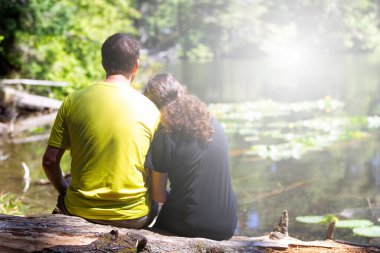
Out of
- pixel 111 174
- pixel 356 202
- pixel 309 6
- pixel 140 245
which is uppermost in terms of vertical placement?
pixel 309 6

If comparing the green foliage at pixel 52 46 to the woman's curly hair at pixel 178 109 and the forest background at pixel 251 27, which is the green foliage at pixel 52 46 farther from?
the forest background at pixel 251 27

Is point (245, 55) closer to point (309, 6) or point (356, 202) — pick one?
point (309, 6)

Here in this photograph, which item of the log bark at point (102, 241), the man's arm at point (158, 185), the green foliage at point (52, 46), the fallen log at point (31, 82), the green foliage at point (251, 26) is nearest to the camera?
the log bark at point (102, 241)

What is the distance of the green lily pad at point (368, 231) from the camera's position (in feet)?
13.1

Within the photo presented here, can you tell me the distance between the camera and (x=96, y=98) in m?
2.53

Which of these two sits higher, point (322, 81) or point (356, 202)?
point (322, 81)

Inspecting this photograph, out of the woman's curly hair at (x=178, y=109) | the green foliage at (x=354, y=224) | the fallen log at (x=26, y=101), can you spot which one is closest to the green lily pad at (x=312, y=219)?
the green foliage at (x=354, y=224)

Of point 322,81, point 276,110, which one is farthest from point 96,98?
point 322,81

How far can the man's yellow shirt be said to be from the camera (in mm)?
2510

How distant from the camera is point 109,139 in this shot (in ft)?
8.23

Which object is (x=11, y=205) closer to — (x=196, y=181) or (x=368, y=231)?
(x=196, y=181)

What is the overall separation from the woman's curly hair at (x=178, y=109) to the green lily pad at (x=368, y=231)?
202cm

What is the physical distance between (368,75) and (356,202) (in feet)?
50.6

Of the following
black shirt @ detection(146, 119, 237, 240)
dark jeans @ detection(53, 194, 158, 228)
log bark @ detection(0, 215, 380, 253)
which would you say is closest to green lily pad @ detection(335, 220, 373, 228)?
log bark @ detection(0, 215, 380, 253)
